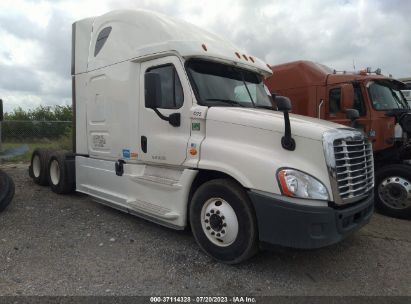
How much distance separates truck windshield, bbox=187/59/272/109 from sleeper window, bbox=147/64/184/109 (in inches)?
8.4

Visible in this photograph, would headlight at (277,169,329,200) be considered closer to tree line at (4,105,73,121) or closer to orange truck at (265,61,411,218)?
orange truck at (265,61,411,218)

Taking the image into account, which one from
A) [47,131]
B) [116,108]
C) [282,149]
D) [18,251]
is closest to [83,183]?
[116,108]

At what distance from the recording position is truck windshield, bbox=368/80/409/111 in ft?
26.1

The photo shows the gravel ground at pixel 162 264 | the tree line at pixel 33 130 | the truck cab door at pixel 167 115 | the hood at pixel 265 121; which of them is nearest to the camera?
the gravel ground at pixel 162 264

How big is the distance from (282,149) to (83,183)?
14.2 feet

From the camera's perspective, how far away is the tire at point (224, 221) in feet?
14.1

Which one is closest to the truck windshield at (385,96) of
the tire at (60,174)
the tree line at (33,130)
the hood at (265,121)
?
the hood at (265,121)

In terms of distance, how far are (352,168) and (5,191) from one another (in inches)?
217

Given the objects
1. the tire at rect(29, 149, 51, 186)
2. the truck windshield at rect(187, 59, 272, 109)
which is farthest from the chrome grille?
the tire at rect(29, 149, 51, 186)

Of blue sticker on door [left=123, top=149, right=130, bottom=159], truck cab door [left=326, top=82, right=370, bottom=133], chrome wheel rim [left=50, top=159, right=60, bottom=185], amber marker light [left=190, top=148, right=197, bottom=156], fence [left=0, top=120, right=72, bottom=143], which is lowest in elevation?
chrome wheel rim [left=50, top=159, right=60, bottom=185]

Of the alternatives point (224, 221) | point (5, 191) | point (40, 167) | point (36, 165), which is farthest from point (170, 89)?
point (36, 165)

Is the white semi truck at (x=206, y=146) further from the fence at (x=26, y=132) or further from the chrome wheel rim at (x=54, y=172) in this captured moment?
the fence at (x=26, y=132)

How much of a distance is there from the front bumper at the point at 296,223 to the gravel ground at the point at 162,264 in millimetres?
243

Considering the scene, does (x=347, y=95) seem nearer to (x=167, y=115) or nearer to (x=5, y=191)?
(x=167, y=115)
